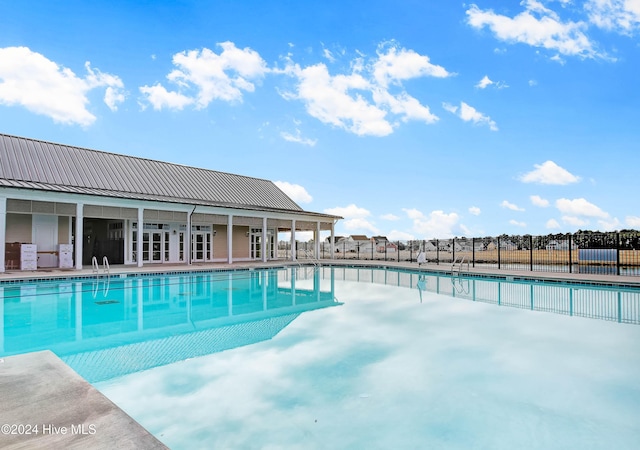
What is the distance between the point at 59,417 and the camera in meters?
2.90

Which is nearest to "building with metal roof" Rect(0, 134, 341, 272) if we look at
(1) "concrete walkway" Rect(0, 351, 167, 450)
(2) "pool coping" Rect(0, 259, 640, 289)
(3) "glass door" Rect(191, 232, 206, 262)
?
(3) "glass door" Rect(191, 232, 206, 262)

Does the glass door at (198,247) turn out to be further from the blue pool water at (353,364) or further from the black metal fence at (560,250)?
the black metal fence at (560,250)

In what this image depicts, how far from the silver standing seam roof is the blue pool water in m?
7.76

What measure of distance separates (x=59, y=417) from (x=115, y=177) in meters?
19.9

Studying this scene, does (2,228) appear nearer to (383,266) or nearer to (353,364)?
(353,364)

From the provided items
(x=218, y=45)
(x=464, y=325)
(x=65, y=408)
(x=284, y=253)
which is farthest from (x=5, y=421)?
(x=284, y=253)

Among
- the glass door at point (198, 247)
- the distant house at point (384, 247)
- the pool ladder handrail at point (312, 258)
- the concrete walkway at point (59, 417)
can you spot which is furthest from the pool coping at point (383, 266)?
the concrete walkway at point (59, 417)

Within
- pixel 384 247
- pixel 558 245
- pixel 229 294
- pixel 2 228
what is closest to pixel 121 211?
pixel 2 228

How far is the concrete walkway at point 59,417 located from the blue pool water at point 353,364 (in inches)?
26.1

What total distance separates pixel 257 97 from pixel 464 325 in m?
17.8

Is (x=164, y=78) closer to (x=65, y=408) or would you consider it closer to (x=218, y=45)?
(x=218, y=45)

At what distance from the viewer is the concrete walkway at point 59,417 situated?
8.31 feet

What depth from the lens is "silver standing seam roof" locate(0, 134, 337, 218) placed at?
17.2 m

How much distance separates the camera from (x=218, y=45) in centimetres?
2023
